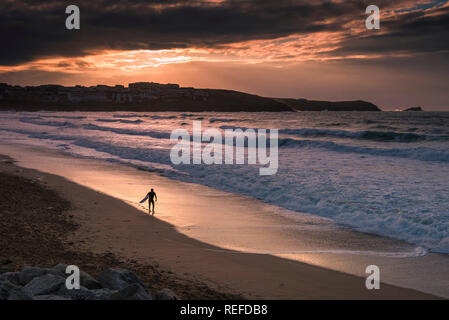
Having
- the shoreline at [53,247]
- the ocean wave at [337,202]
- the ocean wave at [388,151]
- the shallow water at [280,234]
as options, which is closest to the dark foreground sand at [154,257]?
the shoreline at [53,247]

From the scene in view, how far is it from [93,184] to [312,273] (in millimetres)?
10081

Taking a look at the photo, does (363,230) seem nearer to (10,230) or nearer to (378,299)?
(378,299)

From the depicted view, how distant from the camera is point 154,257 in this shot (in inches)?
275

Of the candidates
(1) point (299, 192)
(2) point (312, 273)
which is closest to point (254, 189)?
(1) point (299, 192)

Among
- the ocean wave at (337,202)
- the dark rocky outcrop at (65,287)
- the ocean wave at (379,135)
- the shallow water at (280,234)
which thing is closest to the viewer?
the dark rocky outcrop at (65,287)

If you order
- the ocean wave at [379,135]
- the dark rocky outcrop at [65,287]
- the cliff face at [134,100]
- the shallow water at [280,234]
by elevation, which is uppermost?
the cliff face at [134,100]

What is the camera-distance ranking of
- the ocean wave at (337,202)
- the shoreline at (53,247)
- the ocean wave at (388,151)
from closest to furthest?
1. the shoreline at (53,247)
2. the ocean wave at (337,202)
3. the ocean wave at (388,151)

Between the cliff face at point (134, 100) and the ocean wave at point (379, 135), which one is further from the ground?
the cliff face at point (134, 100)

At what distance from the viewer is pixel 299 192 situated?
13109mm

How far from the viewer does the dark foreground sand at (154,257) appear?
5707 mm

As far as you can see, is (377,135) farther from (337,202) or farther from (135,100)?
(135,100)

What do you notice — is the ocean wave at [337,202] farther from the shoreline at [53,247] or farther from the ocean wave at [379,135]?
the ocean wave at [379,135]

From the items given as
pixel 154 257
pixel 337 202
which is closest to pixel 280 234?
pixel 154 257

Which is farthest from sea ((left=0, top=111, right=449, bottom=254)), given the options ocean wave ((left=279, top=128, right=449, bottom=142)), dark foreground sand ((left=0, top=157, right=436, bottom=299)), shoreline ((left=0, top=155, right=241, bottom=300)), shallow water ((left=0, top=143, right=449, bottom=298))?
ocean wave ((left=279, top=128, right=449, bottom=142))
